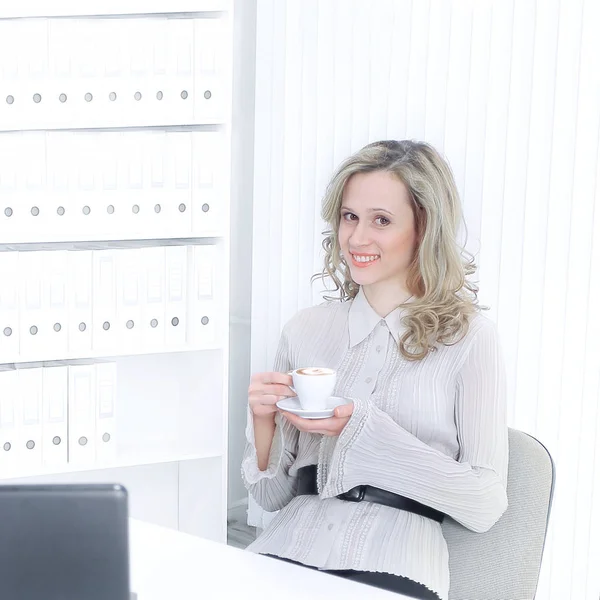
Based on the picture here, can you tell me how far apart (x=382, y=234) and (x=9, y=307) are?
1.07 meters

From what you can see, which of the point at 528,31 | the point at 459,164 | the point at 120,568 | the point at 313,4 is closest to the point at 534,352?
the point at 459,164

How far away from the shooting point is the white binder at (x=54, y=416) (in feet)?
7.59

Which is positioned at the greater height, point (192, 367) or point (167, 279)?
point (167, 279)

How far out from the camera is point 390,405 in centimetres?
175

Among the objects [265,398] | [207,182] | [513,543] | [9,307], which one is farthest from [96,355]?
[513,543]

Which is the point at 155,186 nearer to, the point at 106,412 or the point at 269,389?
the point at 106,412

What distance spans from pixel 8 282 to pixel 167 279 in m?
0.43

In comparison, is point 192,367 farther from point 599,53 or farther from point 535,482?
point 599,53

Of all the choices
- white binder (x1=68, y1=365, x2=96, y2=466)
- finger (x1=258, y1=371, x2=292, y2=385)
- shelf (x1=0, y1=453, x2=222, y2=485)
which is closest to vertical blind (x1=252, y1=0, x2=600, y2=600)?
finger (x1=258, y1=371, x2=292, y2=385)

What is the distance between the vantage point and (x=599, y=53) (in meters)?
2.09

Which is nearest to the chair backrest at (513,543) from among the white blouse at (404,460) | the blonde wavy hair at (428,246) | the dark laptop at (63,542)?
the white blouse at (404,460)

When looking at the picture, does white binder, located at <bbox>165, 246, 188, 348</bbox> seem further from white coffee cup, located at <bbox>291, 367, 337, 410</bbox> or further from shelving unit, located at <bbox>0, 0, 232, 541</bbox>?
white coffee cup, located at <bbox>291, 367, 337, 410</bbox>

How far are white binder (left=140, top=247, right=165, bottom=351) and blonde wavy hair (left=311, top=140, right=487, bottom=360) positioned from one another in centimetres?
67

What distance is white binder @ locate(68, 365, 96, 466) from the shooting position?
2.34m
